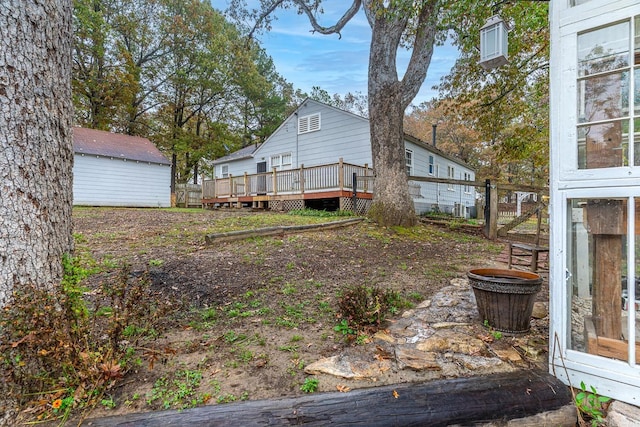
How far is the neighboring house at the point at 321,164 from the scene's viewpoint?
1192cm

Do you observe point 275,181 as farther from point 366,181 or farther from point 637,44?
point 637,44

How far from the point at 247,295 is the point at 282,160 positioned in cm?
1297

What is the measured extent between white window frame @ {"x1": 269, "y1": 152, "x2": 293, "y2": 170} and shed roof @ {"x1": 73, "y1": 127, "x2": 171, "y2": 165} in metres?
5.74

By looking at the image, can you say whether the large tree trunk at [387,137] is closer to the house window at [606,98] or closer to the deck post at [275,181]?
the house window at [606,98]

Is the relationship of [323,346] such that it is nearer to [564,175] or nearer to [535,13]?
[564,175]

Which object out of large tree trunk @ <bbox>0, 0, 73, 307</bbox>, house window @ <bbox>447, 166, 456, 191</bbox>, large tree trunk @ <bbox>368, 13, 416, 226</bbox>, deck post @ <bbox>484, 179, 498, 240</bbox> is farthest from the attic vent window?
large tree trunk @ <bbox>0, 0, 73, 307</bbox>

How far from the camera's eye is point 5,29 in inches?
76.8

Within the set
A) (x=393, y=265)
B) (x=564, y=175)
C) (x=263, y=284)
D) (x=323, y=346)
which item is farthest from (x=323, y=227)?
(x=564, y=175)

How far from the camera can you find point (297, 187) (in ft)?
42.1

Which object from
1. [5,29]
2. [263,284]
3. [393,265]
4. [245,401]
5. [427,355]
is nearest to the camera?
[245,401]

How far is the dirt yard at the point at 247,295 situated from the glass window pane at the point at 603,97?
2.03 m

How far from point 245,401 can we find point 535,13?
708cm

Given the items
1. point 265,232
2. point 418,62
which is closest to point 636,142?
point 265,232

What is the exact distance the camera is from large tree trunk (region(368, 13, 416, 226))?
24.8 feet
